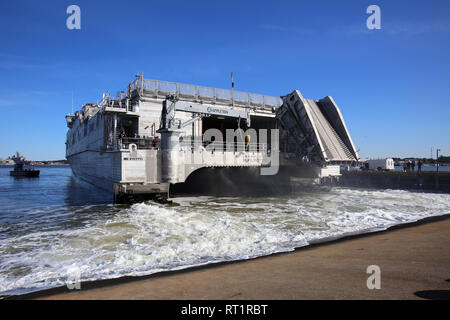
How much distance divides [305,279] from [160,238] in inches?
239

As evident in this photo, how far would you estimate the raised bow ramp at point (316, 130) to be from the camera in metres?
21.4

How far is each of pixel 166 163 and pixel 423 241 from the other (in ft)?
45.9

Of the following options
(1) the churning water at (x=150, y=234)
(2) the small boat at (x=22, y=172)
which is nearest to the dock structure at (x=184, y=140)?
(1) the churning water at (x=150, y=234)

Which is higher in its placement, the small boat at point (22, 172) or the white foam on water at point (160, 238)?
the small boat at point (22, 172)

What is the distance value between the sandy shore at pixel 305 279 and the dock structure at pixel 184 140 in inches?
452

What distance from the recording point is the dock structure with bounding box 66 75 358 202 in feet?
57.8

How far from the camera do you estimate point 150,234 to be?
10531 millimetres

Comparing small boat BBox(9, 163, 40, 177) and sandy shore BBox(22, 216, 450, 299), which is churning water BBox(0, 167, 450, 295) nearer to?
sandy shore BBox(22, 216, 450, 299)
